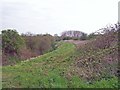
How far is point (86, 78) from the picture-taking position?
9164 mm

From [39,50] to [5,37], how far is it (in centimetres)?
825

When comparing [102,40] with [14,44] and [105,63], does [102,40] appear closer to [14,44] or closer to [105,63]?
[105,63]

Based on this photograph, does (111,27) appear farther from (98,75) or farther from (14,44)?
(14,44)

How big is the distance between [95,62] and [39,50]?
27.4 metres

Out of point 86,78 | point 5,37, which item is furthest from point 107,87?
point 5,37

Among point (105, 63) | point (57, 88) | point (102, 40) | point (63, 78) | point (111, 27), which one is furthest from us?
point (111, 27)

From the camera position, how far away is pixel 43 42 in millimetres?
38156

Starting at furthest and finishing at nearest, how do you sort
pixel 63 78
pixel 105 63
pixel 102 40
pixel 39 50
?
1. pixel 39 50
2. pixel 102 40
3. pixel 105 63
4. pixel 63 78

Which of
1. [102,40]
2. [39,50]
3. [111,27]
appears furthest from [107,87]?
[39,50]

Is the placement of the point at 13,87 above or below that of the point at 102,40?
below

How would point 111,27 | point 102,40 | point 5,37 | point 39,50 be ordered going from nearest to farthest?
point 102,40 < point 111,27 < point 5,37 < point 39,50

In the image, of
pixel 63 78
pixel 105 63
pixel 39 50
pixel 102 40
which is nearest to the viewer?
pixel 63 78

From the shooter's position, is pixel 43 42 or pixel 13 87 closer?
pixel 13 87

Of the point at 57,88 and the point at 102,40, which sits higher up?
the point at 102,40
